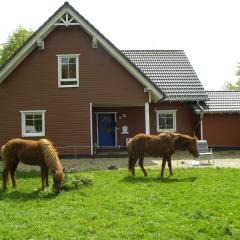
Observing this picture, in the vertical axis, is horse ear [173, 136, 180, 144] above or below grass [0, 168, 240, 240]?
above

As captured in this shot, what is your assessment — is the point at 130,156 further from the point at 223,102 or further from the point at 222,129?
the point at 223,102

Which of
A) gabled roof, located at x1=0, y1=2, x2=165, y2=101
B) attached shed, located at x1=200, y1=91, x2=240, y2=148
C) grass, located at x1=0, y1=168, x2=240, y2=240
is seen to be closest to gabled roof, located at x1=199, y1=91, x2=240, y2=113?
attached shed, located at x1=200, y1=91, x2=240, y2=148

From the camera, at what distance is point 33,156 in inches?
470

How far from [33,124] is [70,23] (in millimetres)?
5219

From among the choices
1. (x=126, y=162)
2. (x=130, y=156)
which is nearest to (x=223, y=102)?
(x=126, y=162)

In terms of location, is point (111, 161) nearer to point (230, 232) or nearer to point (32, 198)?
point (32, 198)

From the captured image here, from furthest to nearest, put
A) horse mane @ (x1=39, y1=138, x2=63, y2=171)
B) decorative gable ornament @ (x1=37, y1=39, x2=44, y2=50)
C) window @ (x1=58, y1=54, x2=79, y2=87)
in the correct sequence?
window @ (x1=58, y1=54, x2=79, y2=87)
decorative gable ornament @ (x1=37, y1=39, x2=44, y2=50)
horse mane @ (x1=39, y1=138, x2=63, y2=171)

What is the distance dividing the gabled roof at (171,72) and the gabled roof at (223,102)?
854 millimetres

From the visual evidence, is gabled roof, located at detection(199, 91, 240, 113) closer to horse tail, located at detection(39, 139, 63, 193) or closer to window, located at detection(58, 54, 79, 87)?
window, located at detection(58, 54, 79, 87)

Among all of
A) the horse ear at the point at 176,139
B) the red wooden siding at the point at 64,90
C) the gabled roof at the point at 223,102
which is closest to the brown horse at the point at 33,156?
the horse ear at the point at 176,139

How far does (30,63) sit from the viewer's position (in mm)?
21188

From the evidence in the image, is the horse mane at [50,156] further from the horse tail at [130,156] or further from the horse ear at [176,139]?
the horse ear at [176,139]

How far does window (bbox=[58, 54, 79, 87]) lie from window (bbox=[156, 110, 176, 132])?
5837 millimetres

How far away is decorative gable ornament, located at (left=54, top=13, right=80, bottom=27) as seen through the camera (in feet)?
67.8
